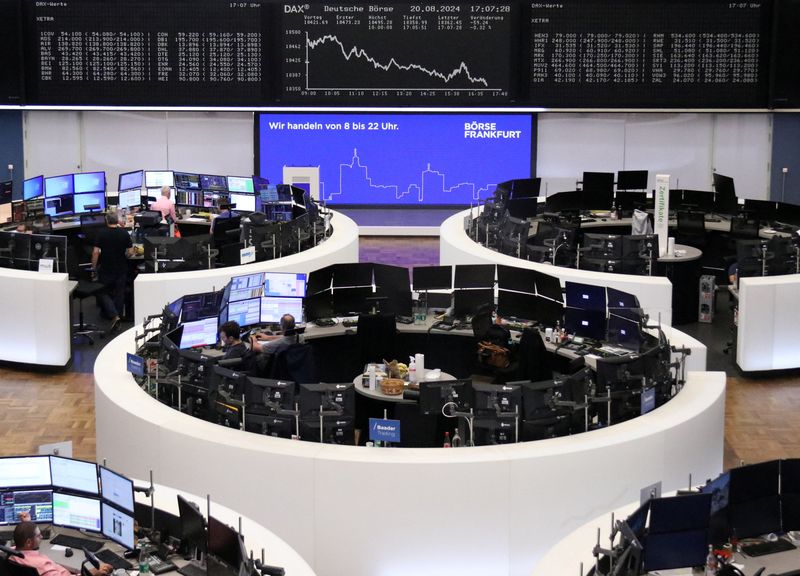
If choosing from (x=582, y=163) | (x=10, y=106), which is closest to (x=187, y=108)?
(x=10, y=106)

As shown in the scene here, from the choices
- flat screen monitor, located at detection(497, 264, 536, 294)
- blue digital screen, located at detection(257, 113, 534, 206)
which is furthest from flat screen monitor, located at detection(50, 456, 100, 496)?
blue digital screen, located at detection(257, 113, 534, 206)

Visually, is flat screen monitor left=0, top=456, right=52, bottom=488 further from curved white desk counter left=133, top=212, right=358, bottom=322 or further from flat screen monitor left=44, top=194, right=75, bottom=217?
flat screen monitor left=44, top=194, right=75, bottom=217

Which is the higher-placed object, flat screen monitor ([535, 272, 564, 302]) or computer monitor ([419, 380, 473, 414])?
flat screen monitor ([535, 272, 564, 302])

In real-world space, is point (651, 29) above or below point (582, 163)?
above

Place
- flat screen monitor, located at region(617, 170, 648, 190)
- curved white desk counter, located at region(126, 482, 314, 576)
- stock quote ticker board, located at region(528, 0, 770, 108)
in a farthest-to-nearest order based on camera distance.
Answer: stock quote ticker board, located at region(528, 0, 770, 108) → flat screen monitor, located at region(617, 170, 648, 190) → curved white desk counter, located at region(126, 482, 314, 576)

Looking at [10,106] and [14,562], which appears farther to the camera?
[10,106]

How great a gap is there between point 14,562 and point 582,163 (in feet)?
46.0

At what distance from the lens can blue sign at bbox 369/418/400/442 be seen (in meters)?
8.62

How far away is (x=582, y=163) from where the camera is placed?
19641 mm

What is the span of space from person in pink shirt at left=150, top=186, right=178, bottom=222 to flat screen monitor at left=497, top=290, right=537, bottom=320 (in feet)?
19.7

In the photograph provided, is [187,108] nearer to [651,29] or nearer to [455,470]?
[651,29]

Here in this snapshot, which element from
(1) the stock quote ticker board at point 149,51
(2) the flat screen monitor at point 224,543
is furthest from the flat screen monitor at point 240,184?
(2) the flat screen monitor at point 224,543

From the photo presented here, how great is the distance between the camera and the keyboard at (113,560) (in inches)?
288

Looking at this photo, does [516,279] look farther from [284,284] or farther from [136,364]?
[136,364]
